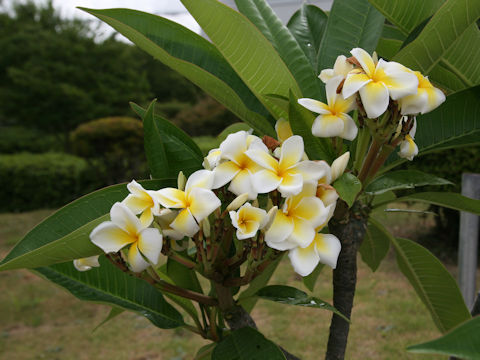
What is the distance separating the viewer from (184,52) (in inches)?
27.3

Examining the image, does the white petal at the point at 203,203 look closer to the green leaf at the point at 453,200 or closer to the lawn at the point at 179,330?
the green leaf at the point at 453,200

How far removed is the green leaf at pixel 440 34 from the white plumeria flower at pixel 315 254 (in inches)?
10.5

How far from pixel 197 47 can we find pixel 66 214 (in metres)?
0.30

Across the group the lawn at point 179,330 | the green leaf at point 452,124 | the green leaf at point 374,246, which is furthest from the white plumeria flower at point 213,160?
the lawn at point 179,330

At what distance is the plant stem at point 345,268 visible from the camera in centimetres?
71

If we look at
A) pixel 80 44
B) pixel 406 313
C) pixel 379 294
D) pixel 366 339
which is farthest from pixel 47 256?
pixel 80 44

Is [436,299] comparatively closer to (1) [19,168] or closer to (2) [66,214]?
(2) [66,214]

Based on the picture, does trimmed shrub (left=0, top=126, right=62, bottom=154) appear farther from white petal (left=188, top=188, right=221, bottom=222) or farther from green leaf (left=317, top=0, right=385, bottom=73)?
white petal (left=188, top=188, right=221, bottom=222)

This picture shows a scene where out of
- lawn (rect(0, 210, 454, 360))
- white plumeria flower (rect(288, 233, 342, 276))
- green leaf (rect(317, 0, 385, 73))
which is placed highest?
green leaf (rect(317, 0, 385, 73))

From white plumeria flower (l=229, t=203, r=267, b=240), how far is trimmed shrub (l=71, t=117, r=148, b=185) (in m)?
6.94

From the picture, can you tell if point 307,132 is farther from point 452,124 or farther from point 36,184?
point 36,184

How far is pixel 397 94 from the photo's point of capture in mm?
511

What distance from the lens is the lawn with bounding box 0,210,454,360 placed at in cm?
317

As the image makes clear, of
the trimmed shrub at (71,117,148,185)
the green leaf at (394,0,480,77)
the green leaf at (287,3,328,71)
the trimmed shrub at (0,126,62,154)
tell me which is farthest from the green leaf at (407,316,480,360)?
the trimmed shrub at (0,126,62,154)
